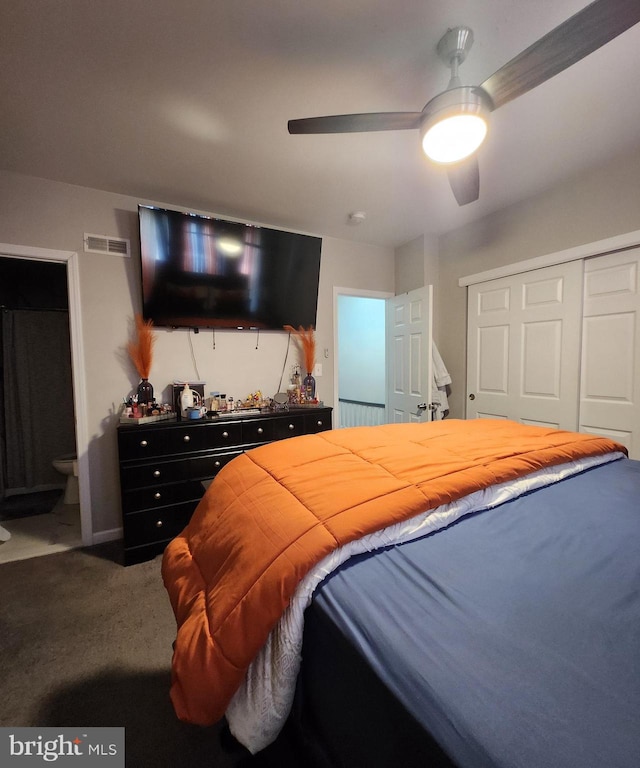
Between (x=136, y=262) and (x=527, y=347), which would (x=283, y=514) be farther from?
(x=527, y=347)

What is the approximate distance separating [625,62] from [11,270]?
4712 millimetres

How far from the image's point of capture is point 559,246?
97.9 inches

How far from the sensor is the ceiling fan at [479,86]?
94cm

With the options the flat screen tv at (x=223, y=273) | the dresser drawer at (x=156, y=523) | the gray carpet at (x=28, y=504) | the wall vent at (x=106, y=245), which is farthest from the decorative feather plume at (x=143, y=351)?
the gray carpet at (x=28, y=504)

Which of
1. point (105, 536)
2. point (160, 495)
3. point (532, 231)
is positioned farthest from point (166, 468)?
point (532, 231)

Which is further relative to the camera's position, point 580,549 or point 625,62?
point 625,62

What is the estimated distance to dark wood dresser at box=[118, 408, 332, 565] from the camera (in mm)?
2182

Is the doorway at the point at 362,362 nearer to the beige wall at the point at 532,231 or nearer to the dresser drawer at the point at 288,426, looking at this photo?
the beige wall at the point at 532,231

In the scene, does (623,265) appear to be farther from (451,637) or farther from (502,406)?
(451,637)

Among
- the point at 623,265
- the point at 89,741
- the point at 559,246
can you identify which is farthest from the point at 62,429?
the point at 623,265

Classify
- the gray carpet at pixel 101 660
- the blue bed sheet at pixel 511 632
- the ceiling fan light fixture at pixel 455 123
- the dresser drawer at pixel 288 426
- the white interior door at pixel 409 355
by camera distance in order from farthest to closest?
the white interior door at pixel 409 355
the dresser drawer at pixel 288 426
the ceiling fan light fixture at pixel 455 123
the gray carpet at pixel 101 660
the blue bed sheet at pixel 511 632

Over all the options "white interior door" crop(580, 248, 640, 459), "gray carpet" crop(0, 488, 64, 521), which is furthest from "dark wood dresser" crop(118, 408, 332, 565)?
"white interior door" crop(580, 248, 640, 459)

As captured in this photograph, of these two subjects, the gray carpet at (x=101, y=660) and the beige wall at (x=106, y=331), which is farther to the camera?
the beige wall at (x=106, y=331)

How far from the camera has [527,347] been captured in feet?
9.07
